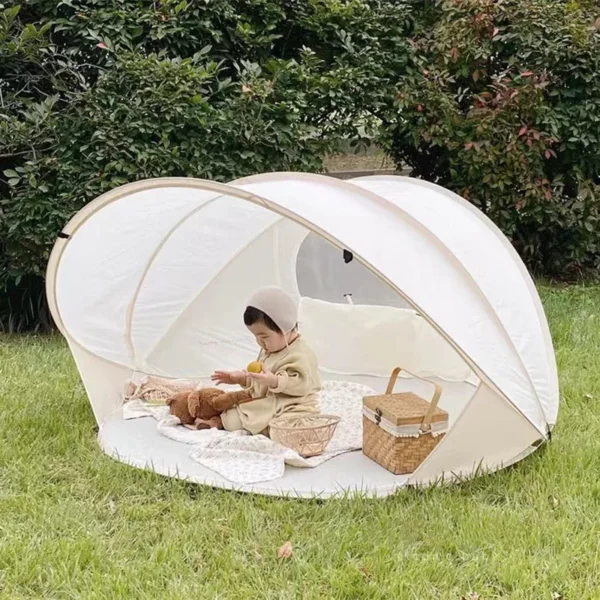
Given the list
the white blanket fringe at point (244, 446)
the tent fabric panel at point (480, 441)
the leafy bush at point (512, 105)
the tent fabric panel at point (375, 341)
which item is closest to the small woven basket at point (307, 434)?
the white blanket fringe at point (244, 446)

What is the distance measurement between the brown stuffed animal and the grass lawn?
1.63 feet

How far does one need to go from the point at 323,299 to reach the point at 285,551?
2.56 m

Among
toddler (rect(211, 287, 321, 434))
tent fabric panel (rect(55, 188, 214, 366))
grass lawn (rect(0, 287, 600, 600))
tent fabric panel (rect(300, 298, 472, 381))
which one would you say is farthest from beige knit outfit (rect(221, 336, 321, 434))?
tent fabric panel (rect(300, 298, 472, 381))

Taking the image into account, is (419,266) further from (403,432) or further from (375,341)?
(375,341)

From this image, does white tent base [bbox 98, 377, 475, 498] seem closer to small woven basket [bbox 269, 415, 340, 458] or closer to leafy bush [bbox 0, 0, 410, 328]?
small woven basket [bbox 269, 415, 340, 458]

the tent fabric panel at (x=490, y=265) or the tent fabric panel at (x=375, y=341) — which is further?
the tent fabric panel at (x=375, y=341)

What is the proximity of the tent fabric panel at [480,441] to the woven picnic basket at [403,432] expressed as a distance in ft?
0.63

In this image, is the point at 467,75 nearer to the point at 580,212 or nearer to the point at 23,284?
the point at 580,212

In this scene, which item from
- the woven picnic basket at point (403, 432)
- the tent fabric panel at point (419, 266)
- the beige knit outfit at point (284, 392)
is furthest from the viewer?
the beige knit outfit at point (284, 392)

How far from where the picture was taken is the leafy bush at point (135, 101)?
5406 mm

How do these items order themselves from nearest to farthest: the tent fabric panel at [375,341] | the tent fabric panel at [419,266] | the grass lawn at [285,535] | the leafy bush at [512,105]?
the grass lawn at [285,535] → the tent fabric panel at [419,266] → the tent fabric panel at [375,341] → the leafy bush at [512,105]

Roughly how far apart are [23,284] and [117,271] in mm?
2311

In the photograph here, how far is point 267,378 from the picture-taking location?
3600mm

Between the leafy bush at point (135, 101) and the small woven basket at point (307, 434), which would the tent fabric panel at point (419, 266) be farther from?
A: the leafy bush at point (135, 101)
